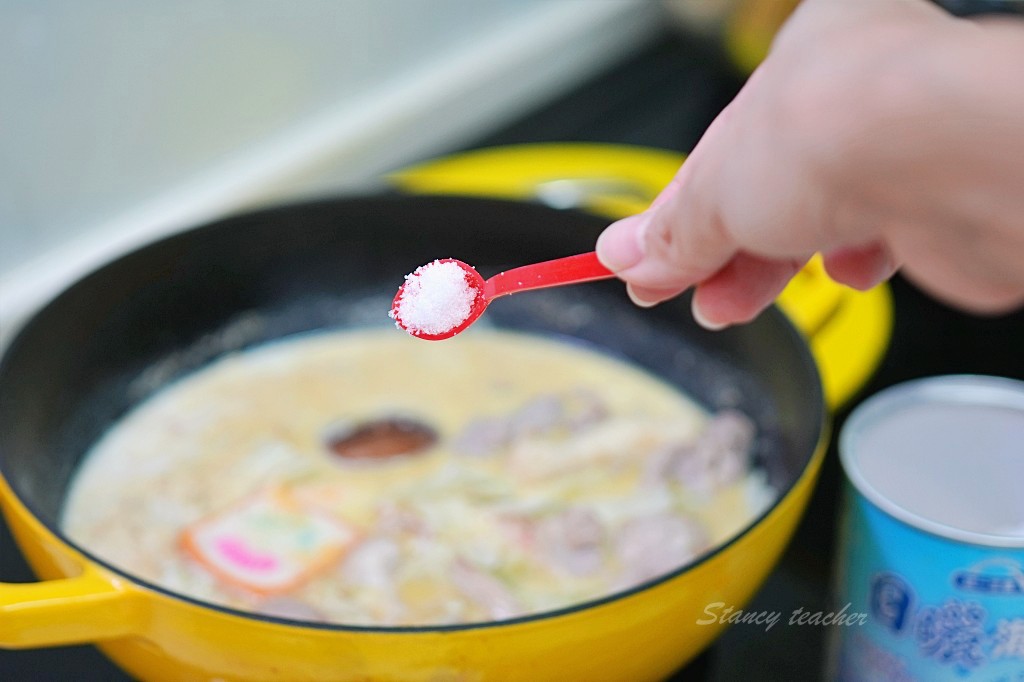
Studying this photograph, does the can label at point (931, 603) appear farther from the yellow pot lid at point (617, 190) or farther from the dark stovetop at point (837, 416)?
the yellow pot lid at point (617, 190)

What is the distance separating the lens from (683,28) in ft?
5.12

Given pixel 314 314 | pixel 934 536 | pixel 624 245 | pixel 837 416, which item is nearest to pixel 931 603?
pixel 934 536

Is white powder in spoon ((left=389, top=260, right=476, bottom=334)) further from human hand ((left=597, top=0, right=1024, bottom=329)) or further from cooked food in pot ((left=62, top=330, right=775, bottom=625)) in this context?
cooked food in pot ((left=62, top=330, right=775, bottom=625))

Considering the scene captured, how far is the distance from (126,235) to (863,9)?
95 cm

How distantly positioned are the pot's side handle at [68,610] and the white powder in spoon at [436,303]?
0.20 metres

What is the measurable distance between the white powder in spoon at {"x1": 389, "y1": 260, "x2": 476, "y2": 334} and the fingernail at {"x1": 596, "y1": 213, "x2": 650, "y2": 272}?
67 millimetres

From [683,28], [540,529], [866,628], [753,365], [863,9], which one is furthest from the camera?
[683,28]

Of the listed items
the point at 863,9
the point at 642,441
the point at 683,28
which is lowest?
the point at 642,441

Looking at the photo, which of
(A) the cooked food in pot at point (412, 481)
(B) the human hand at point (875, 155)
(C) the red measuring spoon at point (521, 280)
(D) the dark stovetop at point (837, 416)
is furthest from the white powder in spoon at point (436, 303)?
(D) the dark stovetop at point (837, 416)

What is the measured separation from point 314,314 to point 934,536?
0.63 metres

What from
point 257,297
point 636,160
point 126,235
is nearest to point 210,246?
point 257,297

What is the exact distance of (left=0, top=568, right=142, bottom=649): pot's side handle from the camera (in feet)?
1.84

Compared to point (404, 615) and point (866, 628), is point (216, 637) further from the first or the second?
point (866, 628)

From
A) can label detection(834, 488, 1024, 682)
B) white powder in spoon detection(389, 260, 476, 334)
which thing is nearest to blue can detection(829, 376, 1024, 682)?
can label detection(834, 488, 1024, 682)
